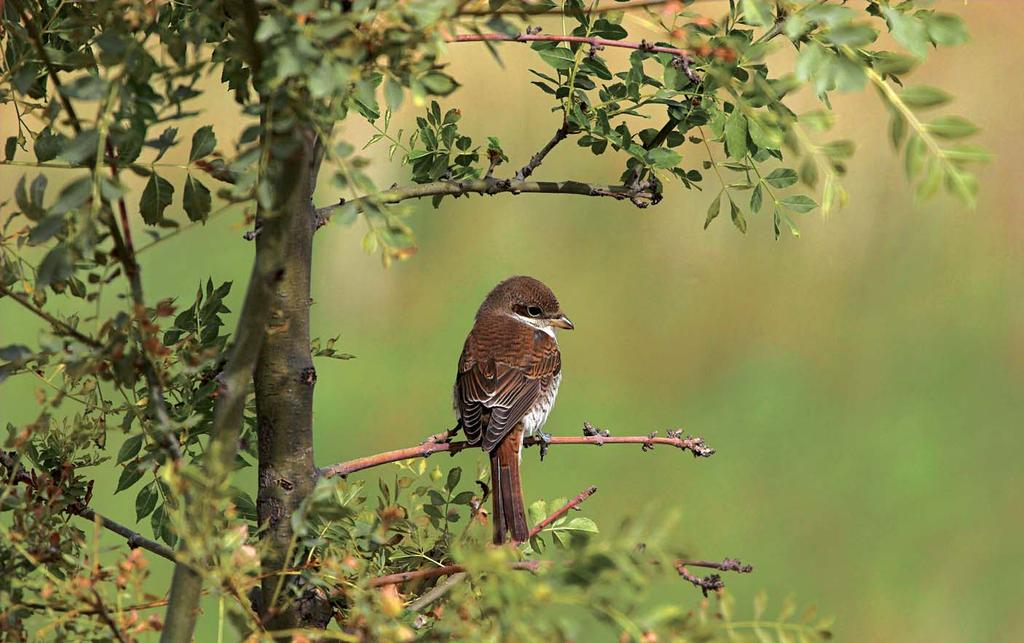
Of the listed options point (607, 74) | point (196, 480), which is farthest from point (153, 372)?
point (607, 74)

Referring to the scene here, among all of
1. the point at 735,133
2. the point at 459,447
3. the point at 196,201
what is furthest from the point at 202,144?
the point at 459,447

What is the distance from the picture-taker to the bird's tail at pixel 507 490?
3146mm

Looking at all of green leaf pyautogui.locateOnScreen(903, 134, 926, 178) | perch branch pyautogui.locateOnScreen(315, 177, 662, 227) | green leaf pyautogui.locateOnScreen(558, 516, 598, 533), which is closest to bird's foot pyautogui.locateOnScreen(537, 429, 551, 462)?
green leaf pyautogui.locateOnScreen(558, 516, 598, 533)

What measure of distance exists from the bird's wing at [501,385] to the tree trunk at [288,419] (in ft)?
4.96

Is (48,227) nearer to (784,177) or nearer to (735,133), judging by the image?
(735,133)

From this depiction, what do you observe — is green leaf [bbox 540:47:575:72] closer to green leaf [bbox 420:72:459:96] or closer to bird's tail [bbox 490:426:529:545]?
green leaf [bbox 420:72:459:96]

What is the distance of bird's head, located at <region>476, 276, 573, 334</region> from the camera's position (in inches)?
188

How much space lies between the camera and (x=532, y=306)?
477cm

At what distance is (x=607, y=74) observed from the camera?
230 cm

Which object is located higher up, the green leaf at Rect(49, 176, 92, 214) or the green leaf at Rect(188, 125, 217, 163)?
the green leaf at Rect(188, 125, 217, 163)

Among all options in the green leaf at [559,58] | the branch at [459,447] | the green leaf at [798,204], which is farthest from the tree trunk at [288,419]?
the green leaf at [798,204]

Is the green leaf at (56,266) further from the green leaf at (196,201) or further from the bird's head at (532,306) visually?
the bird's head at (532,306)

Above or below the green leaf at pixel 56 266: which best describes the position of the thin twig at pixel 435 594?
below

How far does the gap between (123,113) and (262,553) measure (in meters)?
0.66
